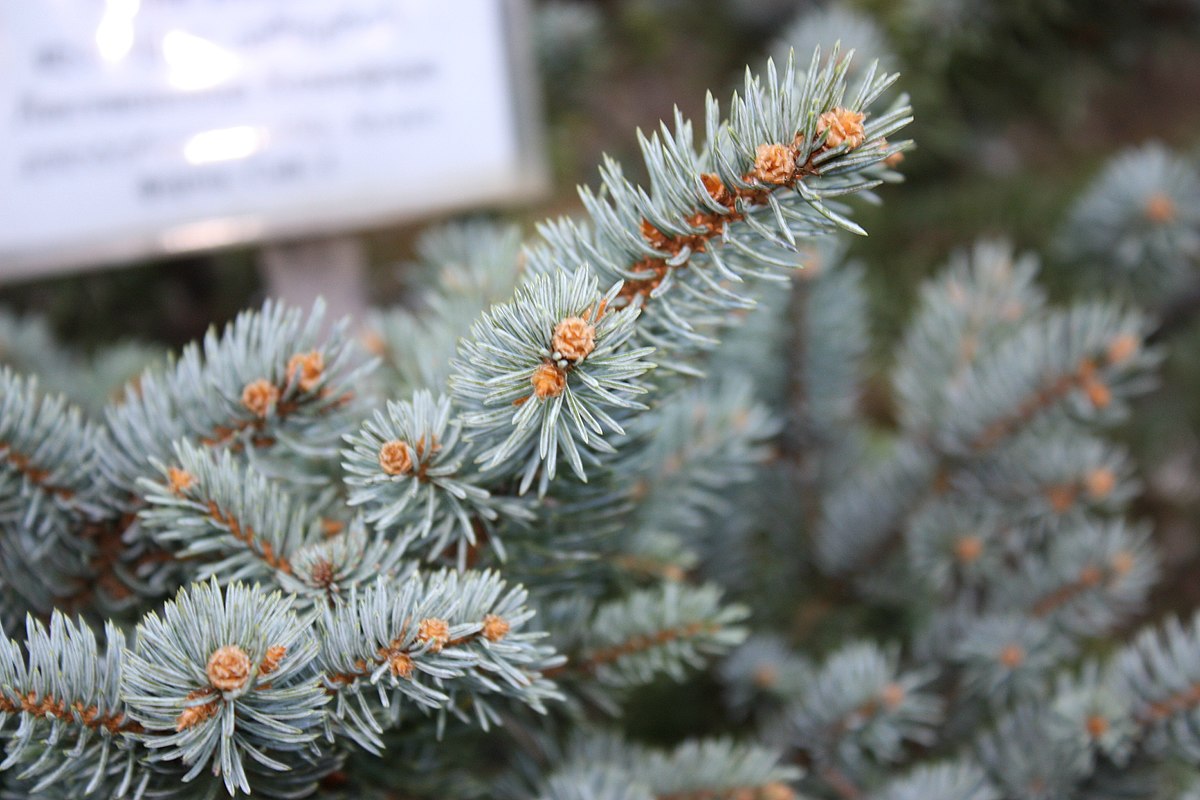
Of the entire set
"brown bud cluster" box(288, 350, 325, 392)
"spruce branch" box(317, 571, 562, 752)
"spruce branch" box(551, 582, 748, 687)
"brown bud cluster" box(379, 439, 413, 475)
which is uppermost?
"brown bud cluster" box(288, 350, 325, 392)

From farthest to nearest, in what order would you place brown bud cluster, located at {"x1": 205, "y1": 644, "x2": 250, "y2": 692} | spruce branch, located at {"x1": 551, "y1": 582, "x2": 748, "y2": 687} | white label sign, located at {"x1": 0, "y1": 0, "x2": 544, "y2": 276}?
1. white label sign, located at {"x1": 0, "y1": 0, "x2": 544, "y2": 276}
2. spruce branch, located at {"x1": 551, "y1": 582, "x2": 748, "y2": 687}
3. brown bud cluster, located at {"x1": 205, "y1": 644, "x2": 250, "y2": 692}

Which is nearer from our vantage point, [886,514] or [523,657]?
[523,657]

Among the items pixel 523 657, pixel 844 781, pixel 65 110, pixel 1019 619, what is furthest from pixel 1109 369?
pixel 65 110

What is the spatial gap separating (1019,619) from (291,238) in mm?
506

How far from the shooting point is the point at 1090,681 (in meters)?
0.44

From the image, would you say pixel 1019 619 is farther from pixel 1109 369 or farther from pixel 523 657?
pixel 523 657

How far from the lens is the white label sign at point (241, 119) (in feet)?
1.98

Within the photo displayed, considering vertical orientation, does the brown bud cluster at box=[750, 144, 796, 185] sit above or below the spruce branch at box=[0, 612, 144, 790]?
above

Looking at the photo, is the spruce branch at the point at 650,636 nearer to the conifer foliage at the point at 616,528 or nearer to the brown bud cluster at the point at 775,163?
the conifer foliage at the point at 616,528

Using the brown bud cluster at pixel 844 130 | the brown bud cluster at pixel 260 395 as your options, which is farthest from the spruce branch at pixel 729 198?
the brown bud cluster at pixel 260 395

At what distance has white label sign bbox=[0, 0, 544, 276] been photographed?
1.98 feet

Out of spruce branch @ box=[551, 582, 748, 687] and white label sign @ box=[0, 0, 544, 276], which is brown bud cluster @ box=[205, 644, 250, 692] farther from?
white label sign @ box=[0, 0, 544, 276]

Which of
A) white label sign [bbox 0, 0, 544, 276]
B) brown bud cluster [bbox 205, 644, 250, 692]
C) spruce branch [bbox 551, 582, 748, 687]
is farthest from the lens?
white label sign [bbox 0, 0, 544, 276]

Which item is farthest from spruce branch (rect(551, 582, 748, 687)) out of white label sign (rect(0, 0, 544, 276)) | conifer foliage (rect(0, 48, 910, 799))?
white label sign (rect(0, 0, 544, 276))
